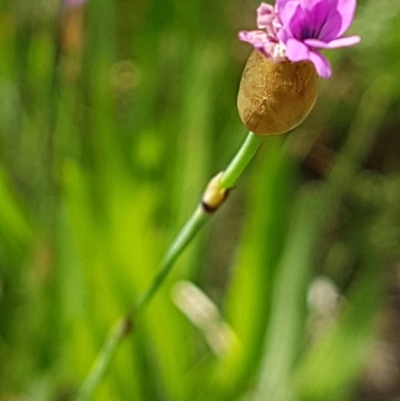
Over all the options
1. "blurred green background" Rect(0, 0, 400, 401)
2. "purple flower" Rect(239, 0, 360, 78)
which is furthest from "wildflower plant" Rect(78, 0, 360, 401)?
"blurred green background" Rect(0, 0, 400, 401)

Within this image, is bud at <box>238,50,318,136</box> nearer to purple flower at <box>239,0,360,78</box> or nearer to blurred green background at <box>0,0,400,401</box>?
purple flower at <box>239,0,360,78</box>

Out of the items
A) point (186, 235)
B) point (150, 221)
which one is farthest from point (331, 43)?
point (150, 221)

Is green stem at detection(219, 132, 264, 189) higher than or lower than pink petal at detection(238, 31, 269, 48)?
lower


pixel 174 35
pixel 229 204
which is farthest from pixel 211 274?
pixel 174 35

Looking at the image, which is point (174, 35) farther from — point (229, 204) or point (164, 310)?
point (164, 310)

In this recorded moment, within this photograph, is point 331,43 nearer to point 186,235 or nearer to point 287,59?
point 287,59

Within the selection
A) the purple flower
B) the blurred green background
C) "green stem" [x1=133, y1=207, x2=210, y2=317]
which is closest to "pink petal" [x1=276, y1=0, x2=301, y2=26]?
the purple flower

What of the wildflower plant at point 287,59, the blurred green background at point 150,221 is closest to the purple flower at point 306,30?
the wildflower plant at point 287,59

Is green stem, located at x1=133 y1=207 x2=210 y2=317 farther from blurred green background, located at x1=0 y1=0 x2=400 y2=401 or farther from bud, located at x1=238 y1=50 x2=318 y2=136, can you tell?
blurred green background, located at x1=0 y1=0 x2=400 y2=401

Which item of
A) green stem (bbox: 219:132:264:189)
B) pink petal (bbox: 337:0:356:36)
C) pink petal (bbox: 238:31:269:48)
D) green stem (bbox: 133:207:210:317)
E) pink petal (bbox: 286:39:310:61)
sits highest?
pink petal (bbox: 238:31:269:48)

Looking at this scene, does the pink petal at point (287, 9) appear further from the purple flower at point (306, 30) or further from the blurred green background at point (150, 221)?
the blurred green background at point (150, 221)

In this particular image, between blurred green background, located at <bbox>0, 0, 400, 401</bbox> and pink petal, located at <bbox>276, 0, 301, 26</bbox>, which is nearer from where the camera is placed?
pink petal, located at <bbox>276, 0, 301, 26</bbox>
